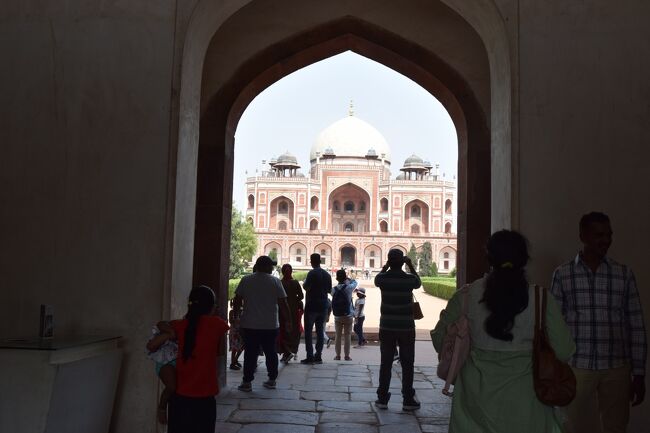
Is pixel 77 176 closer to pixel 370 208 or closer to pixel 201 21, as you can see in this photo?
pixel 201 21

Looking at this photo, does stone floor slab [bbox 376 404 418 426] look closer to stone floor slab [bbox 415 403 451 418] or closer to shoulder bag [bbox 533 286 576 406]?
stone floor slab [bbox 415 403 451 418]

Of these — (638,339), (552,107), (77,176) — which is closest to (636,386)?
(638,339)

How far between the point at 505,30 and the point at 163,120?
5.51 ft

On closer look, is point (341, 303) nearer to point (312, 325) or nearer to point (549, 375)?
point (312, 325)

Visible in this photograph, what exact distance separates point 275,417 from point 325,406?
0.44 m

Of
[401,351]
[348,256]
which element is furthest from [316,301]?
[348,256]

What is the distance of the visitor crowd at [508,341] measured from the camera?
1681mm

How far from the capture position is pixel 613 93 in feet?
10.1

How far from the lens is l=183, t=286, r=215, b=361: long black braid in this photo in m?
2.26

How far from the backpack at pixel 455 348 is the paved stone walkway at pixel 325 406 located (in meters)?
1.82

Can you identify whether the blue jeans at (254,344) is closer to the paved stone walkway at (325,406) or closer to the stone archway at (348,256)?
the paved stone walkway at (325,406)

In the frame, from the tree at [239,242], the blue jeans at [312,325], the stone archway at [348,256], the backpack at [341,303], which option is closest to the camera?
the blue jeans at [312,325]

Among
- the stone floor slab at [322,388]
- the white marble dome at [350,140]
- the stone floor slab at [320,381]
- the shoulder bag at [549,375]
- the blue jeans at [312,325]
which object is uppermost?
the white marble dome at [350,140]

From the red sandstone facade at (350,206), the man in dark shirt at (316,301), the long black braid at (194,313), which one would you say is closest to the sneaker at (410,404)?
the man in dark shirt at (316,301)
